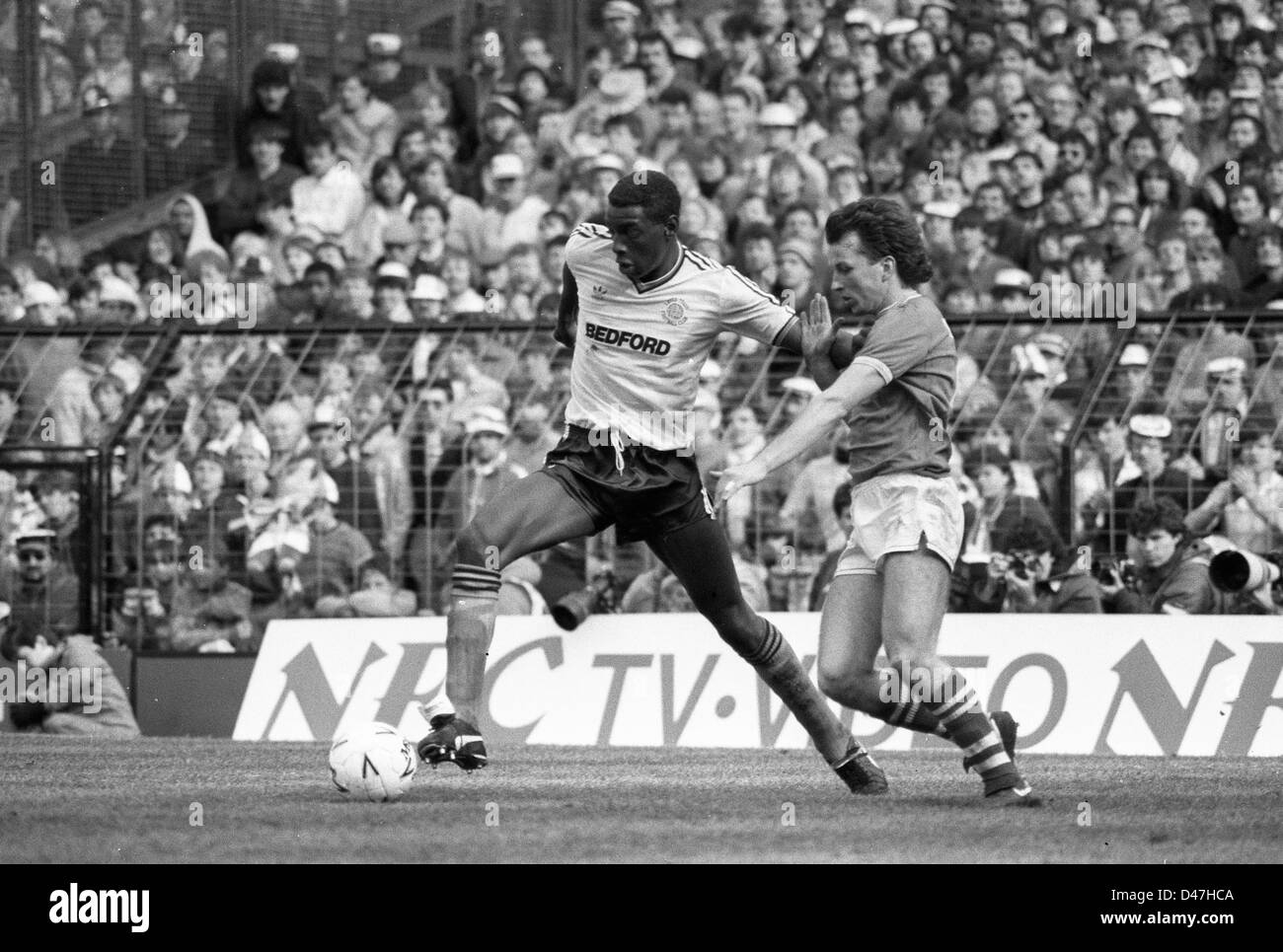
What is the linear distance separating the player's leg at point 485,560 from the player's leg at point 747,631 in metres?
0.45

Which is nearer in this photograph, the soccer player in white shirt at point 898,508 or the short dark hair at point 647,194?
the soccer player in white shirt at point 898,508

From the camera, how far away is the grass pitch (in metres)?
6.99

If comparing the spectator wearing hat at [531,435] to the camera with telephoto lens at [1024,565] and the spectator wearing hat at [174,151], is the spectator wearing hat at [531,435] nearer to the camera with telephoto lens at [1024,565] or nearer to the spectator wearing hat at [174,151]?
the camera with telephoto lens at [1024,565]

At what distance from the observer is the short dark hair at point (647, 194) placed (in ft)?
29.4

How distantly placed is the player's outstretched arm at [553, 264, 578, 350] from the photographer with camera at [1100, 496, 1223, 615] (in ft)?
14.7

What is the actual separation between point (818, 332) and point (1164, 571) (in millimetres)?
4806

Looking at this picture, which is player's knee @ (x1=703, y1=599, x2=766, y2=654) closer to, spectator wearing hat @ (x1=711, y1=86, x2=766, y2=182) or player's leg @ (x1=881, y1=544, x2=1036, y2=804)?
player's leg @ (x1=881, y1=544, x2=1036, y2=804)

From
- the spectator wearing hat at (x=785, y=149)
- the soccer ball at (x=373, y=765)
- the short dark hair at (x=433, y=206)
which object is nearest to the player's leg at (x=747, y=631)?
the soccer ball at (x=373, y=765)

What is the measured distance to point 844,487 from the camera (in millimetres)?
13711

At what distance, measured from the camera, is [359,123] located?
19.9 m

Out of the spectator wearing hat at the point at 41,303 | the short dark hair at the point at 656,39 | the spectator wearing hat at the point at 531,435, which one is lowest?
the spectator wearing hat at the point at 531,435

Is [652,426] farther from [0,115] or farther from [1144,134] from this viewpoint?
[0,115]

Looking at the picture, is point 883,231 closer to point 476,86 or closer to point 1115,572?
point 1115,572

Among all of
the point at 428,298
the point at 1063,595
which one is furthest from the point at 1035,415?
the point at 428,298
